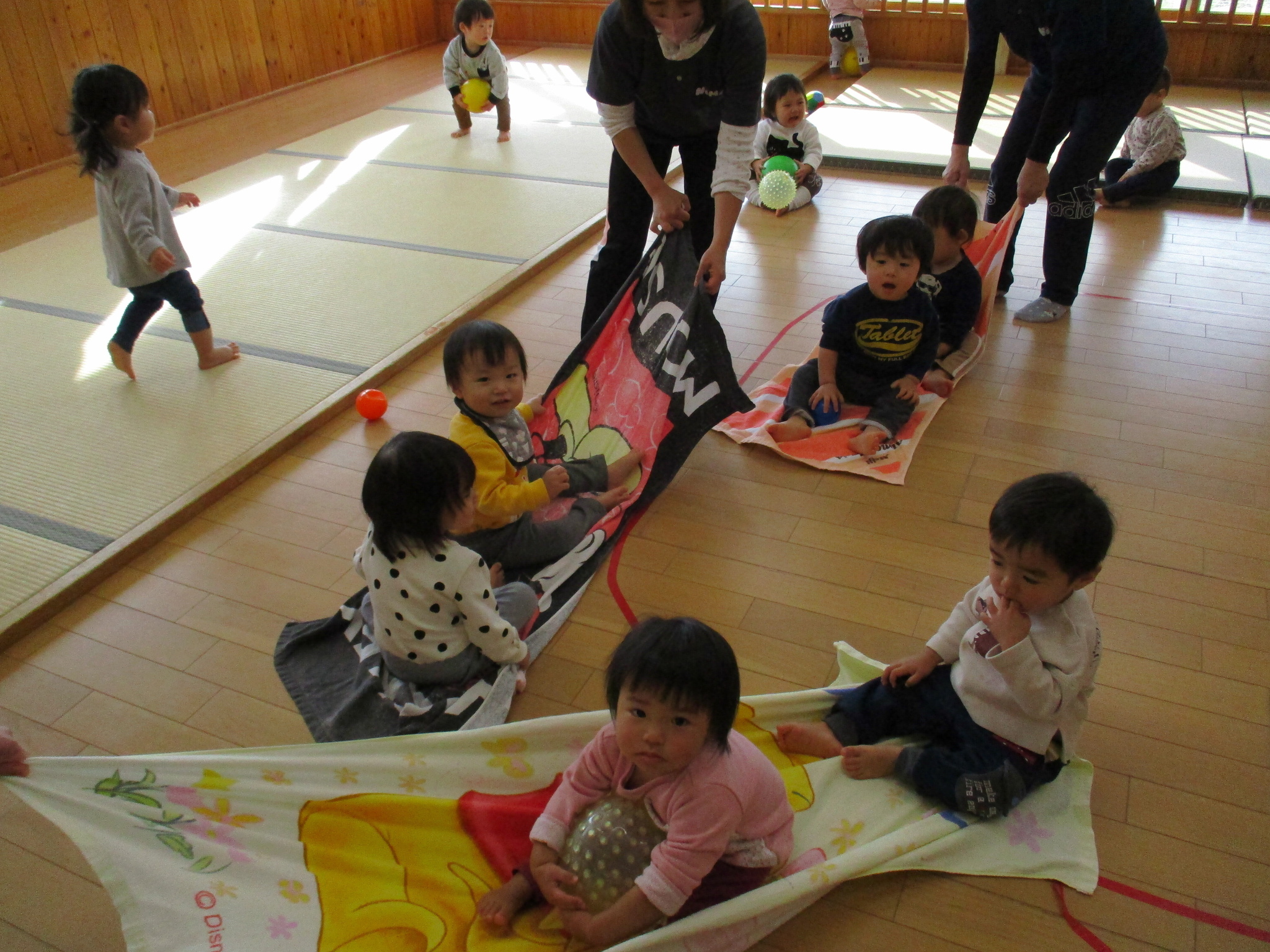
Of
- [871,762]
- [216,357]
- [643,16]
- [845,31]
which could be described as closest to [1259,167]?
[845,31]

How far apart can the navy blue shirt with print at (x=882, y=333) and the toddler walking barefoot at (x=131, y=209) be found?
1.75 metres

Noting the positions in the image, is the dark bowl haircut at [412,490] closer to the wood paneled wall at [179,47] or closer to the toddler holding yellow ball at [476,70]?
the toddler holding yellow ball at [476,70]

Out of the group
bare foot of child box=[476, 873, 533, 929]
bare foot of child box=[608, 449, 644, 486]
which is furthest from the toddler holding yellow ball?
bare foot of child box=[476, 873, 533, 929]

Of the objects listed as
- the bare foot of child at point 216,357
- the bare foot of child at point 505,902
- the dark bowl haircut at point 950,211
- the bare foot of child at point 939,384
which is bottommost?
the bare foot of child at point 505,902

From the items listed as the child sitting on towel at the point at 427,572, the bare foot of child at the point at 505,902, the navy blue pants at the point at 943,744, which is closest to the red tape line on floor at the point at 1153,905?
the navy blue pants at the point at 943,744

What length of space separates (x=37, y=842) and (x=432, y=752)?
0.61 meters

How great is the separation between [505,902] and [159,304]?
2.15 meters

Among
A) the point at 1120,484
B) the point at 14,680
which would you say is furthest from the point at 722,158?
the point at 14,680

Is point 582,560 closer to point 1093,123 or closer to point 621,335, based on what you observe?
point 621,335

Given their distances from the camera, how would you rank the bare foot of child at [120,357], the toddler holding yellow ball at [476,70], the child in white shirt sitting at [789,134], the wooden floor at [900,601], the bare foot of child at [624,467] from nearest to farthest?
the wooden floor at [900,601] < the bare foot of child at [624,467] < the bare foot of child at [120,357] < the child in white shirt sitting at [789,134] < the toddler holding yellow ball at [476,70]

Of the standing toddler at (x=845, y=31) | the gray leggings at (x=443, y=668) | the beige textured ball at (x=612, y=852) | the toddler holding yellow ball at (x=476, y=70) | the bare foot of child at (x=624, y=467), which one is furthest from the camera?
the standing toddler at (x=845, y=31)

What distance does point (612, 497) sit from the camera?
2023mm

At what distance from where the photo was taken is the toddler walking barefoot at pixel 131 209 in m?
2.33

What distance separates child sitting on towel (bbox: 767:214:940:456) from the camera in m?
2.22
